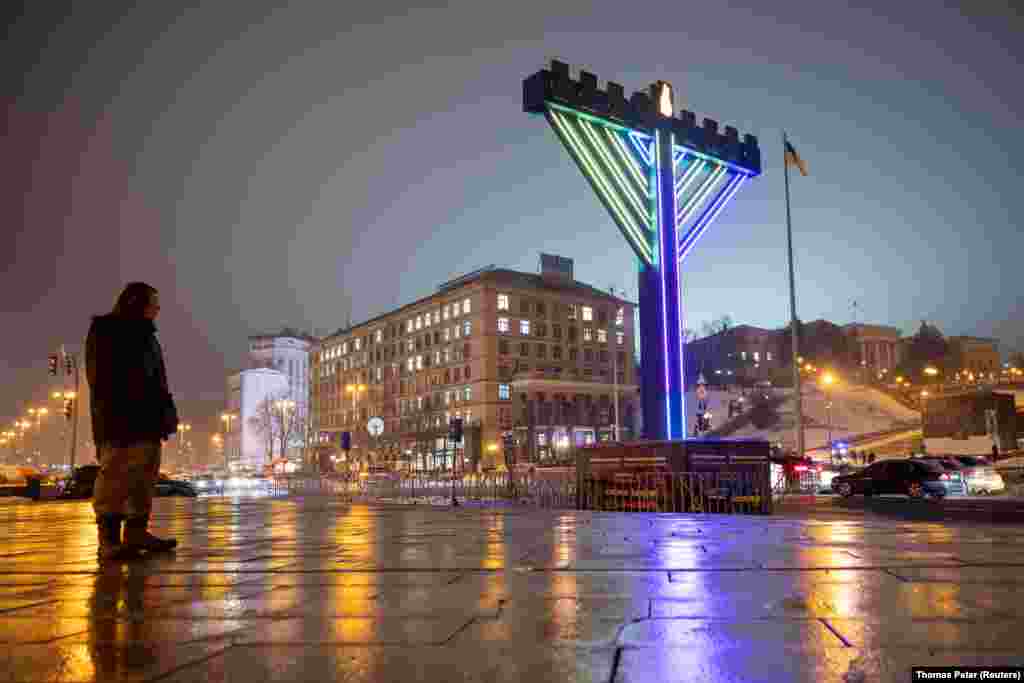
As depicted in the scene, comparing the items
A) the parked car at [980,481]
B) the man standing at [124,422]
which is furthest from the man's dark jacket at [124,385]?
the parked car at [980,481]

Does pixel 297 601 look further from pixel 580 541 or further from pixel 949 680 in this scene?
pixel 580 541

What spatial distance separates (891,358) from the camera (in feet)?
561

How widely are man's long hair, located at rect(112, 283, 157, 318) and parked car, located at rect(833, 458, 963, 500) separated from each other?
24822 millimetres

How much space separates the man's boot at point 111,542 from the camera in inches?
260

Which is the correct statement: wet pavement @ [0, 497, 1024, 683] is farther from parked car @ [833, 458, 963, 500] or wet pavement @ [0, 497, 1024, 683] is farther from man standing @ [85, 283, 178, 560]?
parked car @ [833, 458, 963, 500]

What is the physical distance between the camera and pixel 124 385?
6.77 meters

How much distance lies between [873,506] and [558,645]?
2073 centimetres

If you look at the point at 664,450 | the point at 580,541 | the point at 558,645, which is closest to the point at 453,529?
the point at 580,541

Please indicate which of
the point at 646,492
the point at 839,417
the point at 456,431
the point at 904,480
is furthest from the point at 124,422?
the point at 839,417

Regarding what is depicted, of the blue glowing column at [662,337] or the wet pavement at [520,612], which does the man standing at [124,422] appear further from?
the blue glowing column at [662,337]

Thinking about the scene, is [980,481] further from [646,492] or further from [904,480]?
[646,492]

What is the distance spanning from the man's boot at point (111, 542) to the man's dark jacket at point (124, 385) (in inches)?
26.3

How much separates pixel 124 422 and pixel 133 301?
1082 mm

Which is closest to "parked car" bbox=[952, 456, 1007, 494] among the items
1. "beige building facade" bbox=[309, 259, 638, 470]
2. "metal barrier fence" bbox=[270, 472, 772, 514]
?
"metal barrier fence" bbox=[270, 472, 772, 514]
